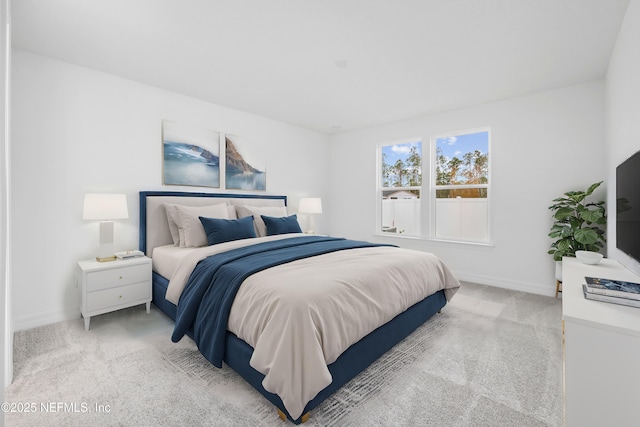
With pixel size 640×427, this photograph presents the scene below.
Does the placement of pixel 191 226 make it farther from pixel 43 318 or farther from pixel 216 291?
pixel 43 318

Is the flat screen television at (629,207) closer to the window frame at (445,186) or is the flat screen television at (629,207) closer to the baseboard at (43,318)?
the window frame at (445,186)

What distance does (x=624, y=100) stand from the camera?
2.26 metres

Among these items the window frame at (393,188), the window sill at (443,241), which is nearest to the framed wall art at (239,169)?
the window frame at (393,188)

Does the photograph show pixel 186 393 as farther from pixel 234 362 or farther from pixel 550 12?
pixel 550 12

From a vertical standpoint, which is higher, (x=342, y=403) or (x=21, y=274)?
(x=21, y=274)

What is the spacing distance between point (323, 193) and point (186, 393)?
4.20 metres

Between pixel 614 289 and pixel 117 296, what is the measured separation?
3611 mm

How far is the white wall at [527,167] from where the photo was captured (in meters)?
3.31

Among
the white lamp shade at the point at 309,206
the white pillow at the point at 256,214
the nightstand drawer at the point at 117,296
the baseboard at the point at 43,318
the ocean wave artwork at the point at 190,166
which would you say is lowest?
the baseboard at the point at 43,318

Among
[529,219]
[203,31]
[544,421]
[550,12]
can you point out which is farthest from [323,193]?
[544,421]

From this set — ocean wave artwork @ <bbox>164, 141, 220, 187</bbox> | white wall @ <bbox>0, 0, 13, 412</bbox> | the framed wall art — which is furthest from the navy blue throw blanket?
the framed wall art

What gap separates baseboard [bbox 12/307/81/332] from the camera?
8.36 feet

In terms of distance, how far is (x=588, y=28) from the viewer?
2266 mm

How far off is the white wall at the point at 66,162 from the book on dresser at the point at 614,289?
3.86 m
